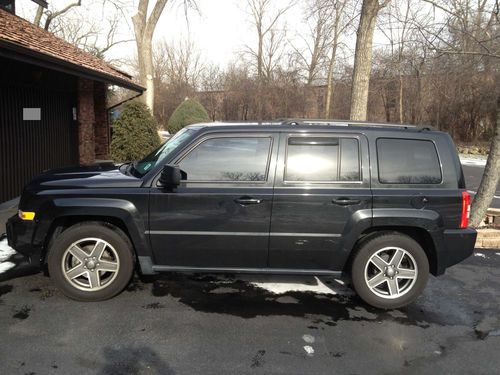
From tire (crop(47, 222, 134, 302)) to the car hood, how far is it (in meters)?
0.38

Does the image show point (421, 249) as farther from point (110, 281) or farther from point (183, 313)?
point (110, 281)

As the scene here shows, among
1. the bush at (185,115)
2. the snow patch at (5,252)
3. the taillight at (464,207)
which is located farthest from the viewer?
the bush at (185,115)

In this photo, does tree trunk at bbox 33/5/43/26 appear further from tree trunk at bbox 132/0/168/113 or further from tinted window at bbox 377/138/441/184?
tinted window at bbox 377/138/441/184

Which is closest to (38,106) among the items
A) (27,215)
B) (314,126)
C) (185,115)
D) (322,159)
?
(27,215)

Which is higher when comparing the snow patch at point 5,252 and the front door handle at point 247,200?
the front door handle at point 247,200

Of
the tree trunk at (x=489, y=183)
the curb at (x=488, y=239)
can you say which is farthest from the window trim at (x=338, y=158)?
the tree trunk at (x=489, y=183)

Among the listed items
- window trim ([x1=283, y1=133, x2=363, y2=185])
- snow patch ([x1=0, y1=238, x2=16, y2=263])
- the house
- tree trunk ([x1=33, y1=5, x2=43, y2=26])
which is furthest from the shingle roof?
tree trunk ([x1=33, y1=5, x2=43, y2=26])

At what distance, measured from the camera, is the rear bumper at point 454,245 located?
157 inches

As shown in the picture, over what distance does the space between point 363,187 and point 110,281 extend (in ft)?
8.35

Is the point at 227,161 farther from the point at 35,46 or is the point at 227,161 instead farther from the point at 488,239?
the point at 35,46

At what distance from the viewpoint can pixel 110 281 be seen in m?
4.04

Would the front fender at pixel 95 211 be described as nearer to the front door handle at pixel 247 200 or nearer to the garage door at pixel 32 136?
the front door handle at pixel 247 200

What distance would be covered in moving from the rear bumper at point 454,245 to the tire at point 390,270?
0.16m

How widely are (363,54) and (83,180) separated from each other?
7.16 m
